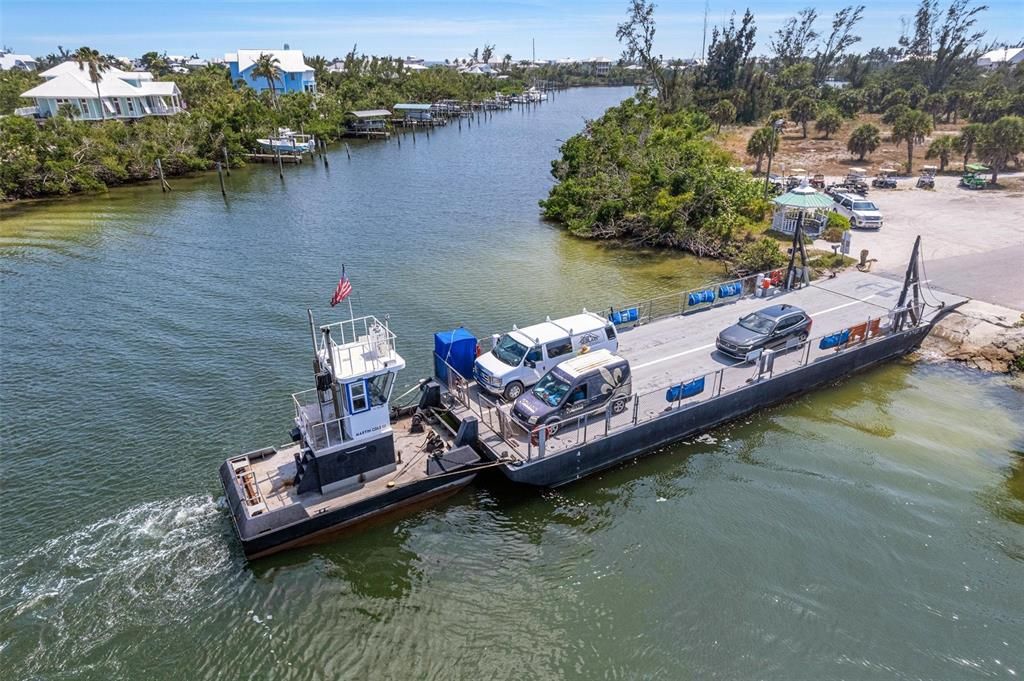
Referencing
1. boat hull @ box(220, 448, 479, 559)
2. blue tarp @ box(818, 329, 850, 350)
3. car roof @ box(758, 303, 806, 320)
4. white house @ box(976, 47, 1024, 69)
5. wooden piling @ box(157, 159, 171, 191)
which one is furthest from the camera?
white house @ box(976, 47, 1024, 69)

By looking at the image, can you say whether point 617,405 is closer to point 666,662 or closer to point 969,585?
point 666,662

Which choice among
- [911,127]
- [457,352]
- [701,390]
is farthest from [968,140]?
[457,352]

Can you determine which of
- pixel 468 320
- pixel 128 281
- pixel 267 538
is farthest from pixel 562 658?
pixel 128 281

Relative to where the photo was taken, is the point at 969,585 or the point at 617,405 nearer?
the point at 969,585

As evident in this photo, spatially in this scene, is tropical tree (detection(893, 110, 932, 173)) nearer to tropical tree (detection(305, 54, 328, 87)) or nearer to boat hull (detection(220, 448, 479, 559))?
boat hull (detection(220, 448, 479, 559))

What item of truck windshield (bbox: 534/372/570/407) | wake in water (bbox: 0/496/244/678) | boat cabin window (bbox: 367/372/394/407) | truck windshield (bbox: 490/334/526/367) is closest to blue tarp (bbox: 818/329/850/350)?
truck windshield (bbox: 534/372/570/407)

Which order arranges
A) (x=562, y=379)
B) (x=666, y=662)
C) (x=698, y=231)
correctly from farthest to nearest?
1. (x=698, y=231)
2. (x=562, y=379)
3. (x=666, y=662)

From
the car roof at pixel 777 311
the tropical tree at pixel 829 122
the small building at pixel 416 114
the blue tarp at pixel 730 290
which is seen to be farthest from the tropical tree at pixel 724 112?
the car roof at pixel 777 311
